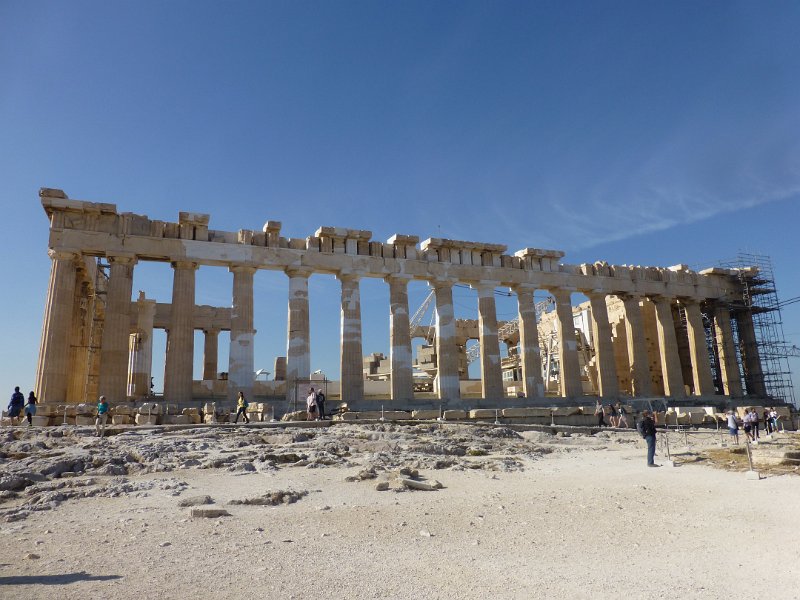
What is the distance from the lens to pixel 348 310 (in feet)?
90.5

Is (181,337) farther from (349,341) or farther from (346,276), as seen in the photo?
(346,276)

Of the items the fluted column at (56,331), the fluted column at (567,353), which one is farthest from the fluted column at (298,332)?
the fluted column at (567,353)

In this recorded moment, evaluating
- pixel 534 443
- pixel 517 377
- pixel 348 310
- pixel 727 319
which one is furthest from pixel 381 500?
pixel 517 377

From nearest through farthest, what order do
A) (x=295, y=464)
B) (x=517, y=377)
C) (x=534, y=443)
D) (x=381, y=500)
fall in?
(x=381, y=500) → (x=295, y=464) → (x=534, y=443) → (x=517, y=377)

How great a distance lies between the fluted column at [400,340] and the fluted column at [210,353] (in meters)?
12.9

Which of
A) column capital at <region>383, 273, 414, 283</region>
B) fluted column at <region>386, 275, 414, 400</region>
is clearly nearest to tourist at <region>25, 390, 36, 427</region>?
fluted column at <region>386, 275, 414, 400</region>

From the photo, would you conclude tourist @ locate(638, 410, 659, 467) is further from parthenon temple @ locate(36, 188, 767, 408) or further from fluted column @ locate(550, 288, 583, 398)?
fluted column @ locate(550, 288, 583, 398)

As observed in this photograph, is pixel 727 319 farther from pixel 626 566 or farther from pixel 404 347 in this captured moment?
pixel 626 566

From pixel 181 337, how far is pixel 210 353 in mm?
11555

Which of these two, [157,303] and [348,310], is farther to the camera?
[157,303]

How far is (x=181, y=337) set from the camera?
24.4 m

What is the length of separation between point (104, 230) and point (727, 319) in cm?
3442

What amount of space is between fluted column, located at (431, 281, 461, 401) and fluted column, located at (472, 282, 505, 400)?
1.41 meters

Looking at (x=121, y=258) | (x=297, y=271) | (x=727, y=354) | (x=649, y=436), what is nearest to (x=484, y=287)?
(x=297, y=271)
